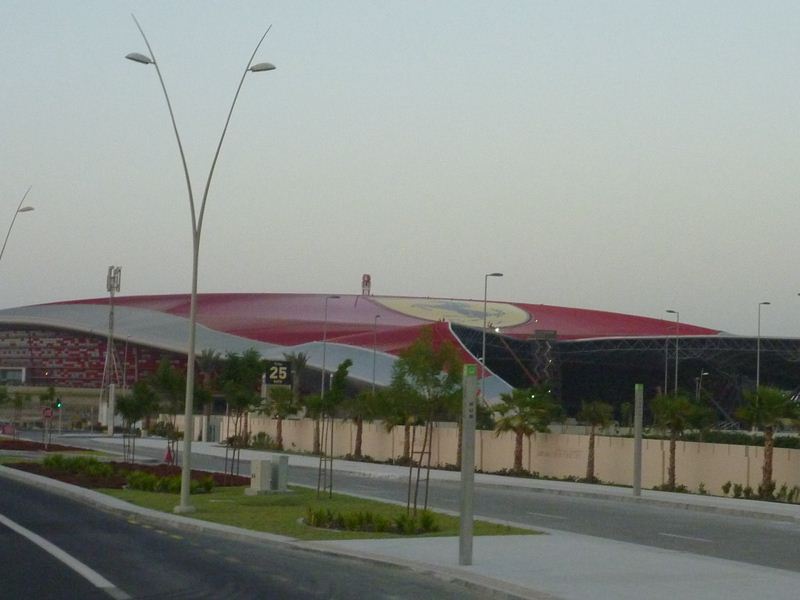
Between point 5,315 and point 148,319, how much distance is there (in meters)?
18.1

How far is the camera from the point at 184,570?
52.9ft

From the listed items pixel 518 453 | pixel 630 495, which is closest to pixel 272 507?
pixel 630 495

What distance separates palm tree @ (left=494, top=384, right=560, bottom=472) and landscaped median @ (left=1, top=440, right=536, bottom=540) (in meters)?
13.5

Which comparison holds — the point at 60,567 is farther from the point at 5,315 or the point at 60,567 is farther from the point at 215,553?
the point at 5,315

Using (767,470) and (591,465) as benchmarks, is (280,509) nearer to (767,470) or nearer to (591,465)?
(767,470)

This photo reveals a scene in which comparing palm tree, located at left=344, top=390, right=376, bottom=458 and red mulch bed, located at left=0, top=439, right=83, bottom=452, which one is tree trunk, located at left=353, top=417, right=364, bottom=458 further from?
red mulch bed, located at left=0, top=439, right=83, bottom=452

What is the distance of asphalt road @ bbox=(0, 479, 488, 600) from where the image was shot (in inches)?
551

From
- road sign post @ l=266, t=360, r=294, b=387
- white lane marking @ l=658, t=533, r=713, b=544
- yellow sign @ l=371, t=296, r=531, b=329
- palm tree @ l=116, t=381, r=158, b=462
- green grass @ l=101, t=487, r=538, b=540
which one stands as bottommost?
green grass @ l=101, t=487, r=538, b=540

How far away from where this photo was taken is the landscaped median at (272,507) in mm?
22453

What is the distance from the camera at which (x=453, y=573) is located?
15.9 m

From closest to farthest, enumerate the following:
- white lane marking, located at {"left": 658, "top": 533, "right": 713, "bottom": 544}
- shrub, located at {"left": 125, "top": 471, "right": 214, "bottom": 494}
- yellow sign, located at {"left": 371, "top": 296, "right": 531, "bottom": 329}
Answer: white lane marking, located at {"left": 658, "top": 533, "right": 713, "bottom": 544} → shrub, located at {"left": 125, "top": 471, "right": 214, "bottom": 494} → yellow sign, located at {"left": 371, "top": 296, "right": 531, "bottom": 329}

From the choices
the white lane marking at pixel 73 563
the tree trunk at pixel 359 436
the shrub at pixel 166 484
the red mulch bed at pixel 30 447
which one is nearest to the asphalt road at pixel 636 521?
the shrub at pixel 166 484

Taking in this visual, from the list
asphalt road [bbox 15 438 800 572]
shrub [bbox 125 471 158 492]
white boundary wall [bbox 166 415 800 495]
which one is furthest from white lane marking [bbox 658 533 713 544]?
shrub [bbox 125 471 158 492]

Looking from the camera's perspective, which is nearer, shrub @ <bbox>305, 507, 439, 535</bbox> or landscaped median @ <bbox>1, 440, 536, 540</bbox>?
shrub @ <bbox>305, 507, 439, 535</bbox>
